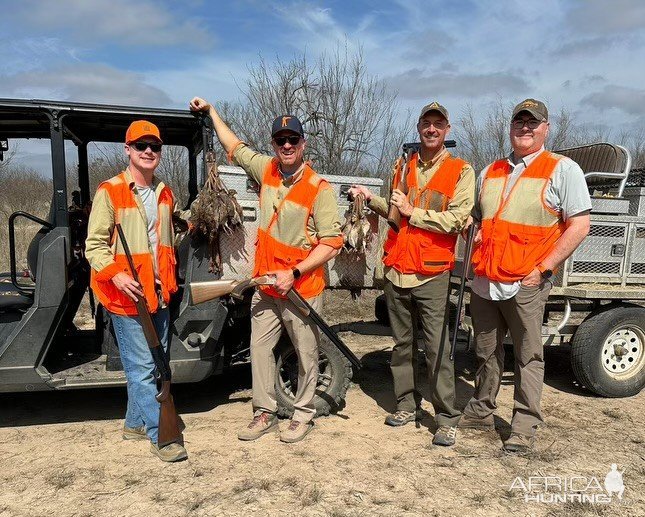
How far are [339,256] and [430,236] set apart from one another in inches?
33.1

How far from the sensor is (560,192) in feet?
11.7

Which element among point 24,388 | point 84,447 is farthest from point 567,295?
point 24,388

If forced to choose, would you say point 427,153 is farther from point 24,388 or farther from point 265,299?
point 24,388

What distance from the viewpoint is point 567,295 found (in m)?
4.83

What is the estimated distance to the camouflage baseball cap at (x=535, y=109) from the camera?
143 inches

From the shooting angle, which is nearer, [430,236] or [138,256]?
[138,256]

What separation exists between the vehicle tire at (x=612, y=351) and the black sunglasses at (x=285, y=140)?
3.07 metres

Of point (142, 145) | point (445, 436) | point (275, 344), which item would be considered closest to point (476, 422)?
point (445, 436)

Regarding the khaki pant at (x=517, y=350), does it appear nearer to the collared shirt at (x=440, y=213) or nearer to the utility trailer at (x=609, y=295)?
the collared shirt at (x=440, y=213)

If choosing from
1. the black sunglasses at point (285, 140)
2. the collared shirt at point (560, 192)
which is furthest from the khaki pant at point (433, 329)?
the black sunglasses at point (285, 140)

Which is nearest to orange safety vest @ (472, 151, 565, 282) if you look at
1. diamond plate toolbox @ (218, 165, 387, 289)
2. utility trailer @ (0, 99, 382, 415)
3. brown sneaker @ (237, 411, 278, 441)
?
diamond plate toolbox @ (218, 165, 387, 289)

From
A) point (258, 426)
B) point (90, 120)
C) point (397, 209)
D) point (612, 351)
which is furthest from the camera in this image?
point (612, 351)

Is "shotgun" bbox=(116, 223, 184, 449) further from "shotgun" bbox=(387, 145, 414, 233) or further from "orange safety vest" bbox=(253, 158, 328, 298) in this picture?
"shotgun" bbox=(387, 145, 414, 233)

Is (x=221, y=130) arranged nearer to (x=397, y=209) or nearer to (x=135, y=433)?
(x=397, y=209)
